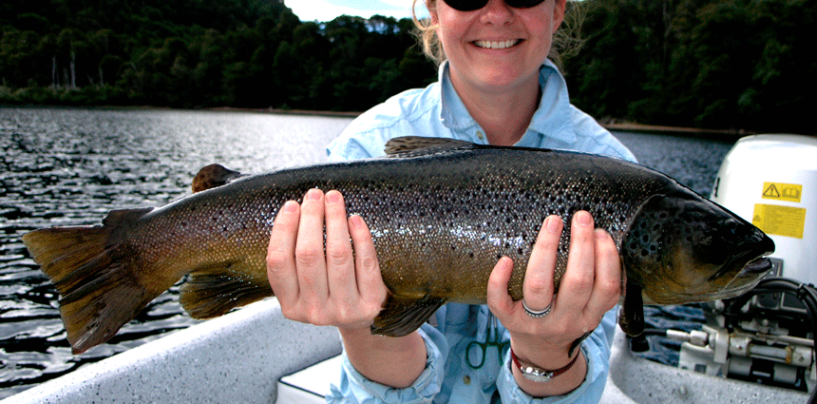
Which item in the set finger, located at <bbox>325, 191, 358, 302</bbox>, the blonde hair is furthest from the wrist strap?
the blonde hair

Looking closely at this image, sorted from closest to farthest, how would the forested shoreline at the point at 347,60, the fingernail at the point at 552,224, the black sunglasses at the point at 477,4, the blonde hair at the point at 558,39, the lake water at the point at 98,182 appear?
the fingernail at the point at 552,224 < the black sunglasses at the point at 477,4 < the blonde hair at the point at 558,39 < the lake water at the point at 98,182 < the forested shoreline at the point at 347,60

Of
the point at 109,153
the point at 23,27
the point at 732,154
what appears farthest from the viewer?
the point at 23,27

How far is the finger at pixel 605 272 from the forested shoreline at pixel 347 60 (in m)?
43.8

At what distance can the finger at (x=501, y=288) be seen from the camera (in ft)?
7.38

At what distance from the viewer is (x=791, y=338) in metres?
4.02

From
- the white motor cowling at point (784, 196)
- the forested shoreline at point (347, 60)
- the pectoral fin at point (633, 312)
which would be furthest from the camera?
the forested shoreline at point (347, 60)

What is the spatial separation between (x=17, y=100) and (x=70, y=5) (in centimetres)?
4735

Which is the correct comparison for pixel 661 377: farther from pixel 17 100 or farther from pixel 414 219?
pixel 17 100

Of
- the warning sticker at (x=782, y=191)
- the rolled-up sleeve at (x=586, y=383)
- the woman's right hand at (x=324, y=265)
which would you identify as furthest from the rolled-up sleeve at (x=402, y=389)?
the warning sticker at (x=782, y=191)

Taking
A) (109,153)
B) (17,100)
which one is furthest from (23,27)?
(109,153)

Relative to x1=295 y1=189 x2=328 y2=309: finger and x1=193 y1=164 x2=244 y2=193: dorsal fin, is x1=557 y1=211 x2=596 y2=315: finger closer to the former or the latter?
x1=295 y1=189 x2=328 y2=309: finger

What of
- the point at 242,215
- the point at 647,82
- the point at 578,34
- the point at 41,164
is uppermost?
the point at 647,82

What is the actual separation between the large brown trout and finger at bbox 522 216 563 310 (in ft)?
0.28

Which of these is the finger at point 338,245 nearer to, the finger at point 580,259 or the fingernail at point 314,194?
the fingernail at point 314,194
